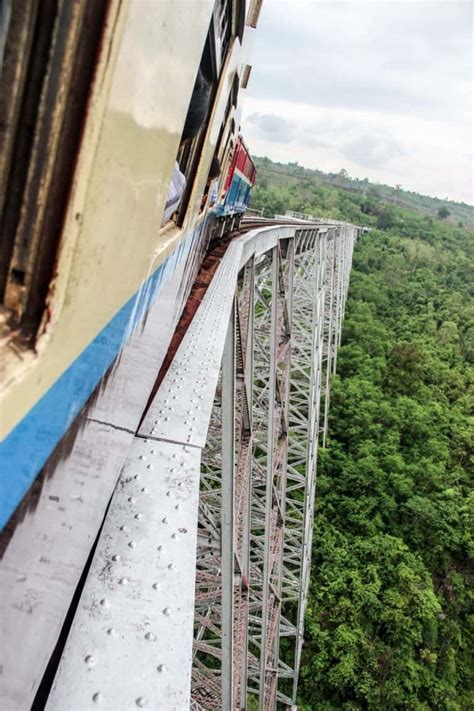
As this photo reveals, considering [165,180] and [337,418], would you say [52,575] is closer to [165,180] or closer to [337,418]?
[165,180]

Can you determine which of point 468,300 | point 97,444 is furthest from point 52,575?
point 468,300

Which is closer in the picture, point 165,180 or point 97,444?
point 97,444

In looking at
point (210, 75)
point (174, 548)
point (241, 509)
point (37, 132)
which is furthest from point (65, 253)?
point (241, 509)

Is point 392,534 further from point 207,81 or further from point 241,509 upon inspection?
point 207,81

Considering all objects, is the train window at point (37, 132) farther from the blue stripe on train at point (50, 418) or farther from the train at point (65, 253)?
the blue stripe on train at point (50, 418)

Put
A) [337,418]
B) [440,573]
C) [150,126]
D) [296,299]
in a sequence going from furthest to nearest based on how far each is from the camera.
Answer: [337,418] → [440,573] → [296,299] → [150,126]

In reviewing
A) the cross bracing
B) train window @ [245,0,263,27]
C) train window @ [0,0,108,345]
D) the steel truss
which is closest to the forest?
the steel truss

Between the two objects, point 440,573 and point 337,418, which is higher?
point 337,418
